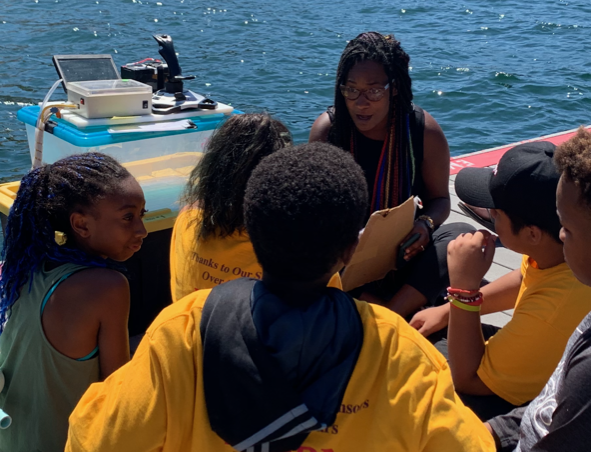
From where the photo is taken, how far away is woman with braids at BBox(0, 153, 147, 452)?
5.58 feet

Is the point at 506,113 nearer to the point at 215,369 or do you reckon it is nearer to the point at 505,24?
the point at 505,24

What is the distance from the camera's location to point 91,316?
172 centimetres

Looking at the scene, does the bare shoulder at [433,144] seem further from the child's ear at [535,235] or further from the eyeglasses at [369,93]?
the child's ear at [535,235]

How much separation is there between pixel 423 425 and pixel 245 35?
13.3 meters

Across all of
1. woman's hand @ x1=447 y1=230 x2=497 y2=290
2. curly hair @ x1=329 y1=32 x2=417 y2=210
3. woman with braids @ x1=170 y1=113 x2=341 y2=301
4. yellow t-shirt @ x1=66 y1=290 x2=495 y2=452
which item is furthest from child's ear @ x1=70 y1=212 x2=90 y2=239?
curly hair @ x1=329 y1=32 x2=417 y2=210

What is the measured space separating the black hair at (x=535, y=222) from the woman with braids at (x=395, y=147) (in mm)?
860

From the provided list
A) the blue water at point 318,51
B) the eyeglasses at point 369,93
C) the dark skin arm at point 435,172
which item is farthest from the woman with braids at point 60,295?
the blue water at point 318,51

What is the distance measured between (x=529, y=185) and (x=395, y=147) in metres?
1.21

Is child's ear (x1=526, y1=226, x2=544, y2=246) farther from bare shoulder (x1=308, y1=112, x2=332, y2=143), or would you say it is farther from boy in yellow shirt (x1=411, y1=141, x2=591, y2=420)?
bare shoulder (x1=308, y1=112, x2=332, y2=143)

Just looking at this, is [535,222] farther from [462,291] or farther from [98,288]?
[98,288]

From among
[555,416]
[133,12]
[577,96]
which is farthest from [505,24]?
[555,416]

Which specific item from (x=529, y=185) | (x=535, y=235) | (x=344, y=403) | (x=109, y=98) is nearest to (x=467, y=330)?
(x=535, y=235)

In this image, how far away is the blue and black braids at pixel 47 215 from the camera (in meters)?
1.80

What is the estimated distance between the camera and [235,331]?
1112 millimetres
